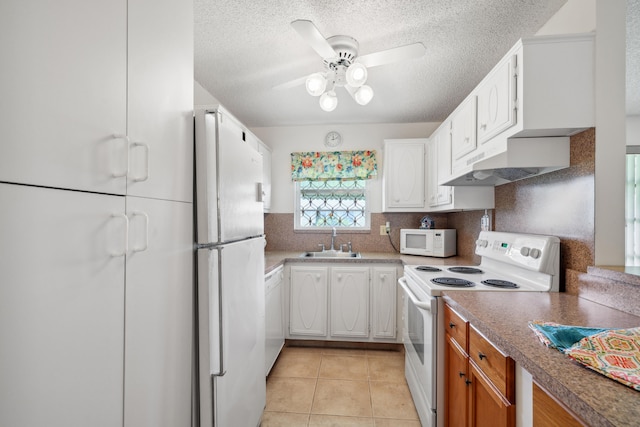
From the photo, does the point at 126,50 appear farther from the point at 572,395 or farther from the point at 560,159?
the point at 560,159

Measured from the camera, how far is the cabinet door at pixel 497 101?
1.39m

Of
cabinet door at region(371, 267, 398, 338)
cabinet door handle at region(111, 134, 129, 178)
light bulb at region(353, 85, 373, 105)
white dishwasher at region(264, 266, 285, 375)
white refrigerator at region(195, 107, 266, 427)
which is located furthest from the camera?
cabinet door at region(371, 267, 398, 338)

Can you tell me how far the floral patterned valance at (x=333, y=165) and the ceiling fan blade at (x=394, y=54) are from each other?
1676 millimetres

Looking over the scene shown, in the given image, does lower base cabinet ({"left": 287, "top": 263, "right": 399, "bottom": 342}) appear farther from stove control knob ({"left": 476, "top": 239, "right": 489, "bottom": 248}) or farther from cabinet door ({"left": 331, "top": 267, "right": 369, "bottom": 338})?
stove control knob ({"left": 476, "top": 239, "right": 489, "bottom": 248})

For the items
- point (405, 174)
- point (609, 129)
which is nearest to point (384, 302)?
point (405, 174)

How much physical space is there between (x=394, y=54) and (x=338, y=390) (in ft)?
7.77

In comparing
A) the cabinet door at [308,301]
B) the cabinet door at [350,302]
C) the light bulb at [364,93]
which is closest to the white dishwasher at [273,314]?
the cabinet door at [308,301]

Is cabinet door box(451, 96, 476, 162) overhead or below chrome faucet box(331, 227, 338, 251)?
overhead

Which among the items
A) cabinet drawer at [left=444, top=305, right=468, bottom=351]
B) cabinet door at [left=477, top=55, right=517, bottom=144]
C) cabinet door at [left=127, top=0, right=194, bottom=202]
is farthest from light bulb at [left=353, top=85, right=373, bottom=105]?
cabinet drawer at [left=444, top=305, right=468, bottom=351]

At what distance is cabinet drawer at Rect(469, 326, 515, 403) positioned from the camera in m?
0.93

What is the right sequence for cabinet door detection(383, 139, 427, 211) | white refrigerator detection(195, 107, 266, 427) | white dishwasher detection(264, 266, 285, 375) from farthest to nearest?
cabinet door detection(383, 139, 427, 211), white dishwasher detection(264, 266, 285, 375), white refrigerator detection(195, 107, 266, 427)

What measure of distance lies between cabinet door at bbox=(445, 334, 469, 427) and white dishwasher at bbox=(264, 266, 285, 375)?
128cm

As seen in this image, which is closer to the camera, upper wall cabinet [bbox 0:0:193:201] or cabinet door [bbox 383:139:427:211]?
upper wall cabinet [bbox 0:0:193:201]

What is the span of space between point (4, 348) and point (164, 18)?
42.3 inches
